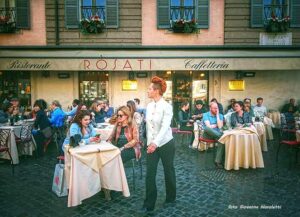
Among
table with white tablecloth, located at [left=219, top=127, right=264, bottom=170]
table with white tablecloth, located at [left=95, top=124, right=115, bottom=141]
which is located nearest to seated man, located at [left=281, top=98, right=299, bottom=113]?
table with white tablecloth, located at [left=219, top=127, right=264, bottom=170]

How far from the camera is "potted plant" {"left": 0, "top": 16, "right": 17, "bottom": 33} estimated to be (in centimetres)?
1241

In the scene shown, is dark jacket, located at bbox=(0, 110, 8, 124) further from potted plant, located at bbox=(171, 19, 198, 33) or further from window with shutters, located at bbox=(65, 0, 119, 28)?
potted plant, located at bbox=(171, 19, 198, 33)

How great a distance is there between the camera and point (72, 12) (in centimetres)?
1255

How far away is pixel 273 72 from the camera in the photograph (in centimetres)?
1316

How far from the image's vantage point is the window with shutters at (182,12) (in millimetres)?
12516

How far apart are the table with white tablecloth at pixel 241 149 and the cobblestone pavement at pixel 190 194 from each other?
192mm

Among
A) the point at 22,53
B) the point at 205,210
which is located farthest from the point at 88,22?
the point at 205,210

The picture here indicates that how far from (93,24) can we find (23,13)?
2.99 meters

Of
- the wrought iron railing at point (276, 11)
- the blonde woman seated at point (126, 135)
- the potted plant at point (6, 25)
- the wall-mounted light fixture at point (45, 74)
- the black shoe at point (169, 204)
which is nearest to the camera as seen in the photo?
the black shoe at point (169, 204)

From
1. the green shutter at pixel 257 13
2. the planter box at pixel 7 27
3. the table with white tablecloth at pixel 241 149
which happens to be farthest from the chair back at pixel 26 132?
the green shutter at pixel 257 13

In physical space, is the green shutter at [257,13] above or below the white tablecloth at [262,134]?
above

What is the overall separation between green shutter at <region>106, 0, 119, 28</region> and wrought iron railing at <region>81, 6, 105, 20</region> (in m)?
0.25

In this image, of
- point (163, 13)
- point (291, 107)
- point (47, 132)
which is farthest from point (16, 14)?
point (291, 107)

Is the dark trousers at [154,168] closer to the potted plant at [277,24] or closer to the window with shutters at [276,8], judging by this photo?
the potted plant at [277,24]
